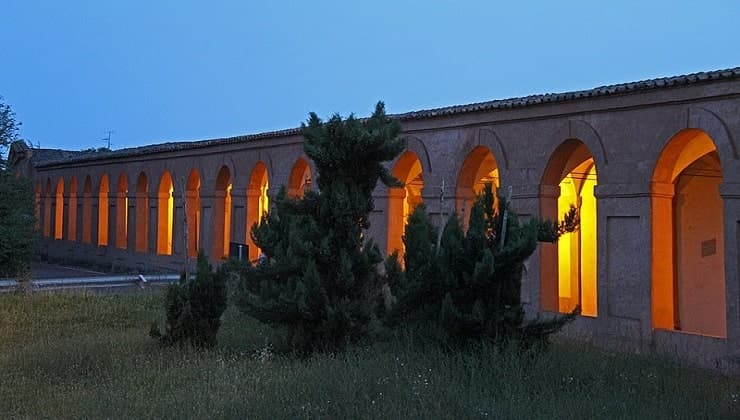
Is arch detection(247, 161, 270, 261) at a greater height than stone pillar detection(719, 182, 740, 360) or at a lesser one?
greater

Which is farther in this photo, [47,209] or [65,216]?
[47,209]

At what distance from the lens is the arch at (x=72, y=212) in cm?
3222

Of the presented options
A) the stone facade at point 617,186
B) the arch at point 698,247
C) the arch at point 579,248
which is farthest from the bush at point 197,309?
the arch at point 698,247

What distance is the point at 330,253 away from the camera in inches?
391

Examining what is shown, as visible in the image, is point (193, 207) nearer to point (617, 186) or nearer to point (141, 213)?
point (141, 213)

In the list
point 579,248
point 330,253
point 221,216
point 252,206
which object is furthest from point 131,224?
point 330,253

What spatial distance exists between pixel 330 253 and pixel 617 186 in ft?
16.9

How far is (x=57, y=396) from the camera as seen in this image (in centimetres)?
796

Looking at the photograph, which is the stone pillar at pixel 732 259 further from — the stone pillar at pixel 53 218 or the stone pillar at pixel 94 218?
the stone pillar at pixel 53 218

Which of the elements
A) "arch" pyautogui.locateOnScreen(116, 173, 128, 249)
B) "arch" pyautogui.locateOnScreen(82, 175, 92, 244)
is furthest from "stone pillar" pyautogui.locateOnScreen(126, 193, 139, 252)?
"arch" pyautogui.locateOnScreen(82, 175, 92, 244)

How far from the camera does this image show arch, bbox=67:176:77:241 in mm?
32219

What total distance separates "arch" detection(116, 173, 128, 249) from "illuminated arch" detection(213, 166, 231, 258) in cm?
674

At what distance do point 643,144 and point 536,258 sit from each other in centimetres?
291

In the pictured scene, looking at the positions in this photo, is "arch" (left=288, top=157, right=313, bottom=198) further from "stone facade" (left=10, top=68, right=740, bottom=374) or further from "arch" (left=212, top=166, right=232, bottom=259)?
"arch" (left=212, top=166, right=232, bottom=259)
